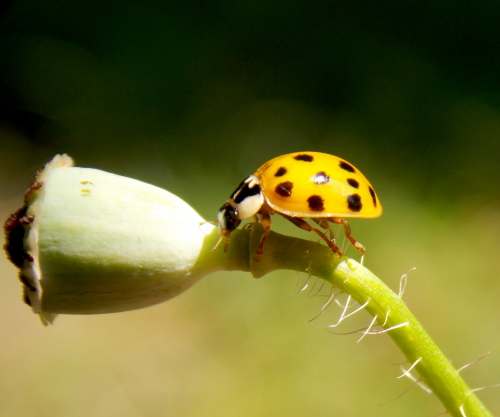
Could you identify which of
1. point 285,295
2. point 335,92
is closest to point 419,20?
point 335,92

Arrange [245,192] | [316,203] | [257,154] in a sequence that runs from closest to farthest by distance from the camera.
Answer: [316,203] < [245,192] < [257,154]

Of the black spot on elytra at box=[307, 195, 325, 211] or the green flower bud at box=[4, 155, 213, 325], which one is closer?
the green flower bud at box=[4, 155, 213, 325]

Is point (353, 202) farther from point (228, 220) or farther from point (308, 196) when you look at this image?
point (228, 220)

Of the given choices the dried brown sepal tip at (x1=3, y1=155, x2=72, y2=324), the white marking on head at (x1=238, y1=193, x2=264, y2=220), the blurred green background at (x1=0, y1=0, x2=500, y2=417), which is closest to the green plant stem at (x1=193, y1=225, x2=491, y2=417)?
the white marking on head at (x1=238, y1=193, x2=264, y2=220)

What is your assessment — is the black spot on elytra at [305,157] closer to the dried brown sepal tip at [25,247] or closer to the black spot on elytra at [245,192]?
the black spot on elytra at [245,192]

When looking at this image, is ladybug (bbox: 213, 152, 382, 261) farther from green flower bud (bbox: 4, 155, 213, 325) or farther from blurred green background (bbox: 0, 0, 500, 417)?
blurred green background (bbox: 0, 0, 500, 417)

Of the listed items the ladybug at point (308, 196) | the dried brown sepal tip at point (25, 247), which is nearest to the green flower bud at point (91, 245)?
the dried brown sepal tip at point (25, 247)

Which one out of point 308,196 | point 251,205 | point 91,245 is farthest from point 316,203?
point 91,245
